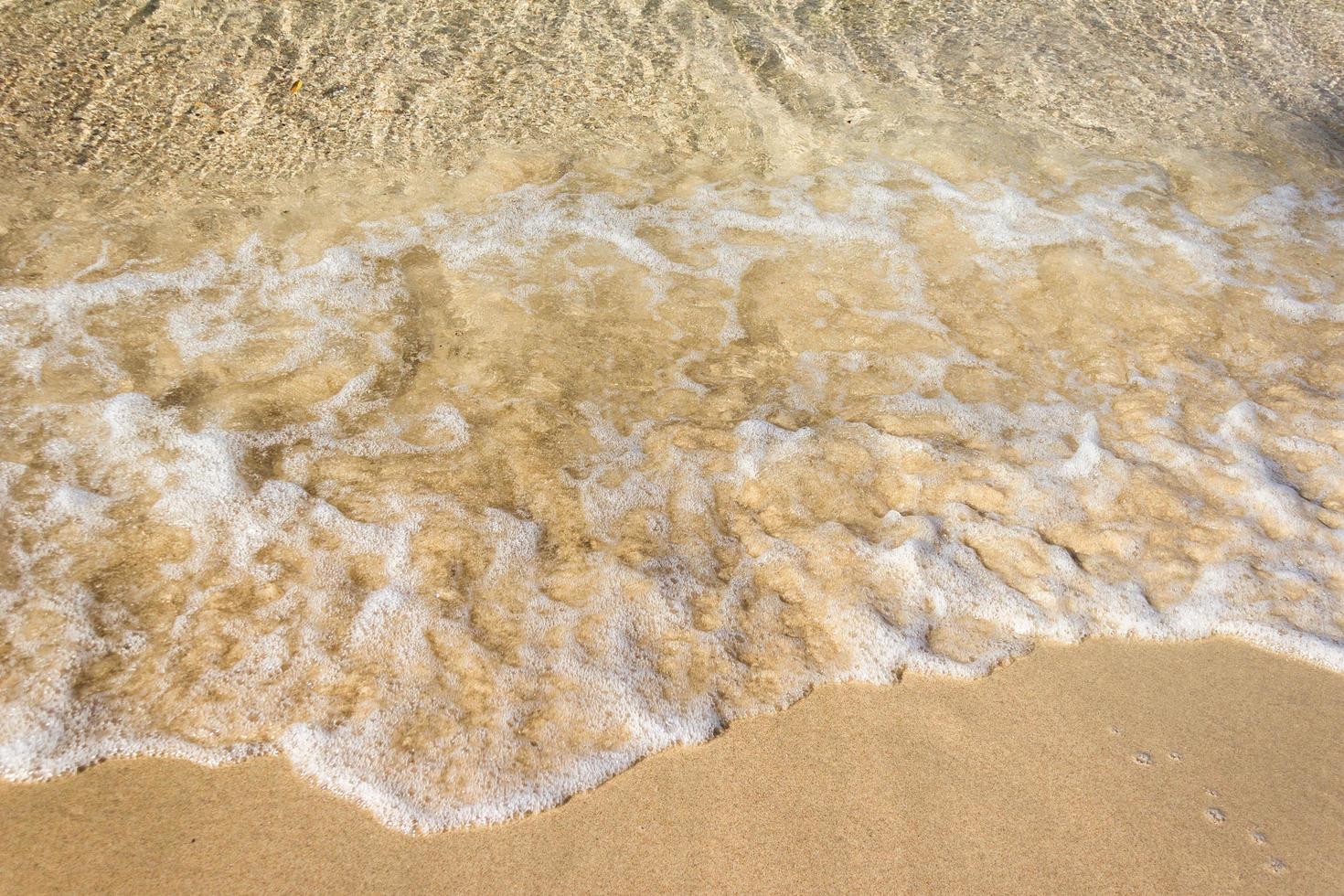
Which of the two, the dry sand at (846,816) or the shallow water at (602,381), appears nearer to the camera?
the dry sand at (846,816)

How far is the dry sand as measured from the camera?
173cm

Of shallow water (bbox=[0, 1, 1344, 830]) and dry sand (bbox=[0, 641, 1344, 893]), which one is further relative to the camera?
shallow water (bbox=[0, 1, 1344, 830])

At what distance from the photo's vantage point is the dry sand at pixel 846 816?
173 centimetres

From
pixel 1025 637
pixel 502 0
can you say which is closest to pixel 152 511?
pixel 1025 637

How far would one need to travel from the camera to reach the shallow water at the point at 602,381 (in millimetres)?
2115

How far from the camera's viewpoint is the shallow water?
6.94ft

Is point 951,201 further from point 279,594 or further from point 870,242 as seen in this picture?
point 279,594

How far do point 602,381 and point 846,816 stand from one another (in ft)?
5.13

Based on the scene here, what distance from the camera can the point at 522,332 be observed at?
3.09 metres

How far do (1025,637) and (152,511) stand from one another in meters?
2.24

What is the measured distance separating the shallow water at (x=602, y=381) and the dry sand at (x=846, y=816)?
0.09m

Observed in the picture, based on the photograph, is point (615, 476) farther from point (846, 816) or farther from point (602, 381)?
point (846, 816)

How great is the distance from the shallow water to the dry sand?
89 mm

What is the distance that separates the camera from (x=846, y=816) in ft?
6.07
